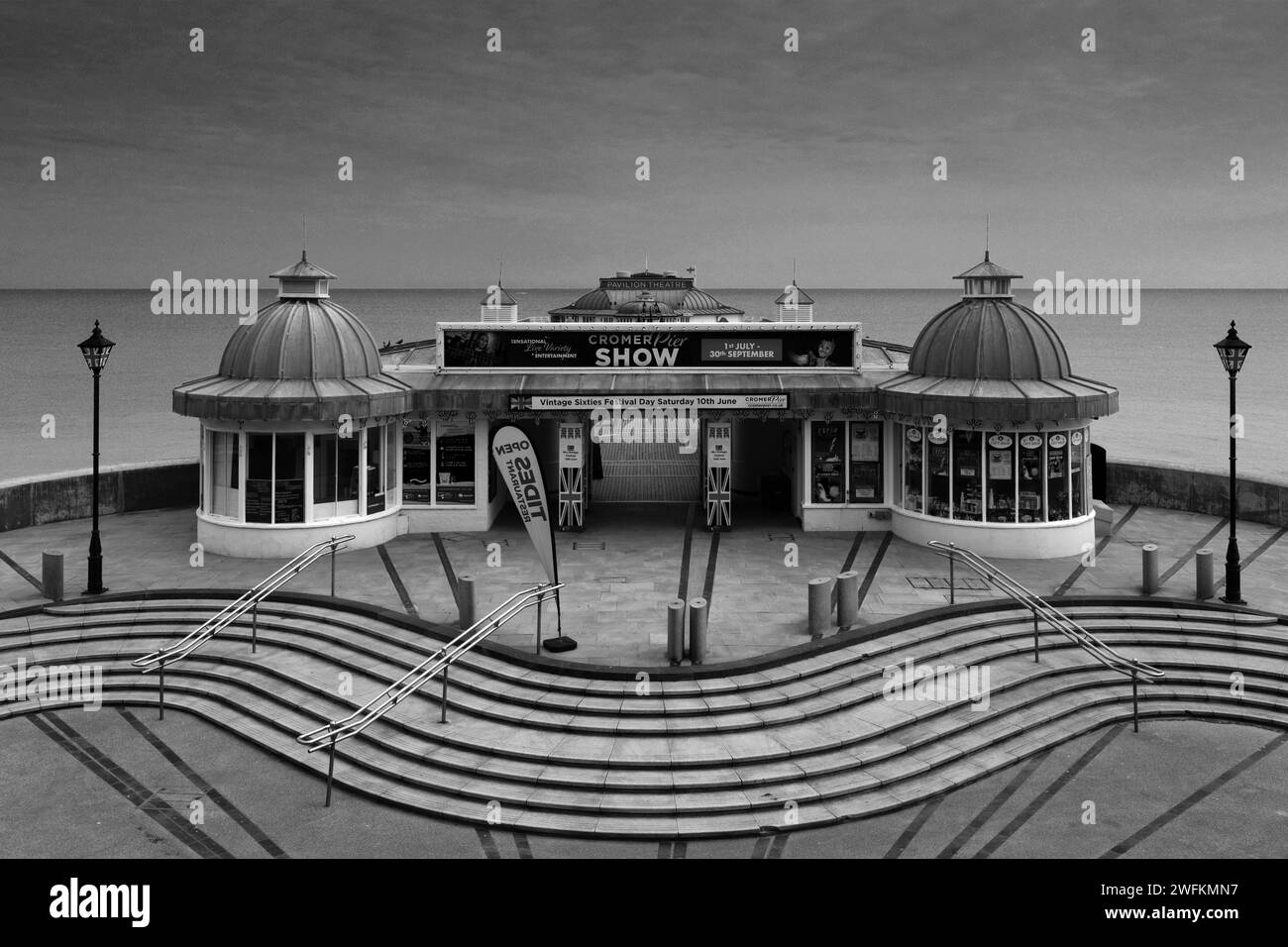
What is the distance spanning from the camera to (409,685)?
1641 centimetres

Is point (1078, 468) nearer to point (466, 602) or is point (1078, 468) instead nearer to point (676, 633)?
point (676, 633)

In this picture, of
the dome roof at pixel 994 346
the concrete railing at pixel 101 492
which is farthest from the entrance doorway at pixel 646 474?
the concrete railing at pixel 101 492

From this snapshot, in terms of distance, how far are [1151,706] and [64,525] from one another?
2496 cm

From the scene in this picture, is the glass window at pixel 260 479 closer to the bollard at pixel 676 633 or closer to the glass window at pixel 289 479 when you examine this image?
the glass window at pixel 289 479

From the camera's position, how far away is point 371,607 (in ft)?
64.4

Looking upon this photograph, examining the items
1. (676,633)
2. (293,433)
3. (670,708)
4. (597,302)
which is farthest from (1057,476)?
(597,302)

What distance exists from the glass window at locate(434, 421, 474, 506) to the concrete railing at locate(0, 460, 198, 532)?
816 cm

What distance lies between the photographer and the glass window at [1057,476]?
947 inches

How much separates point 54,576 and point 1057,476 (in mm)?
20621

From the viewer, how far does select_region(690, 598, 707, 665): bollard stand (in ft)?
56.2

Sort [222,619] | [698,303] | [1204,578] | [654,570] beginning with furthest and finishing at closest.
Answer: [698,303] < [654,570] < [1204,578] < [222,619]

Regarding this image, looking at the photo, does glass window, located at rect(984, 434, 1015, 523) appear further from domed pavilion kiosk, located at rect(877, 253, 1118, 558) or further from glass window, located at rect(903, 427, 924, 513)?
glass window, located at rect(903, 427, 924, 513)

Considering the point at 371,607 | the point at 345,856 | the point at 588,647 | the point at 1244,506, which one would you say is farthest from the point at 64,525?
the point at 1244,506

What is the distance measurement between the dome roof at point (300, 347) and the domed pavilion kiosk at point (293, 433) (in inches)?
0.9
